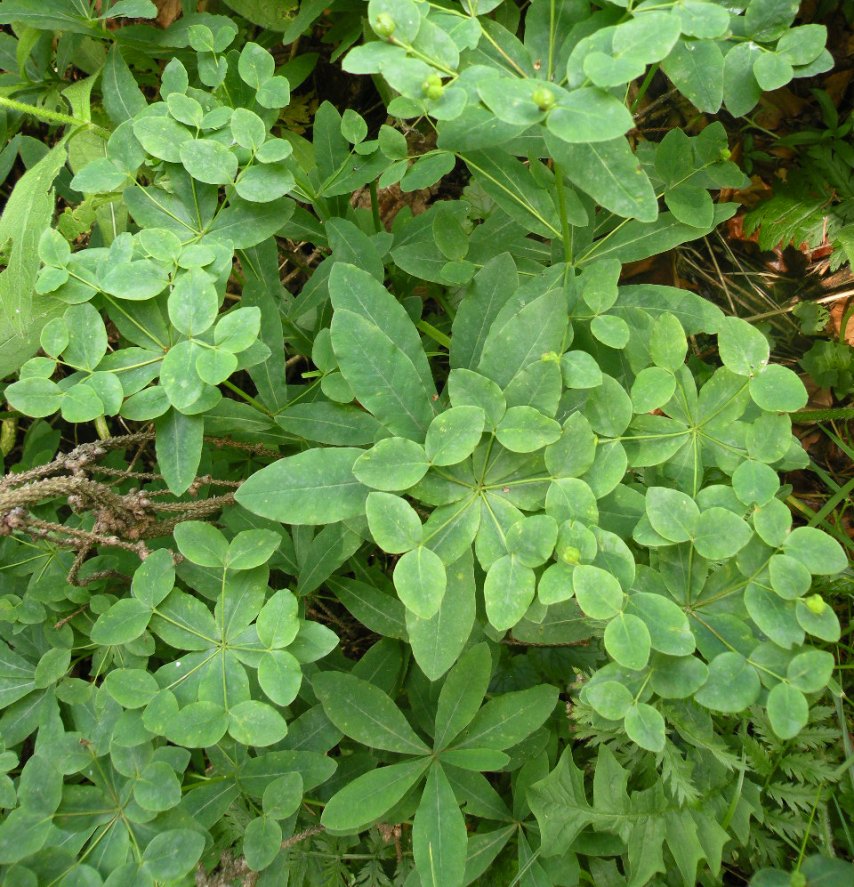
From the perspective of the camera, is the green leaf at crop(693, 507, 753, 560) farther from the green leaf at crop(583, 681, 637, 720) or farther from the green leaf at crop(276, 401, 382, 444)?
the green leaf at crop(276, 401, 382, 444)

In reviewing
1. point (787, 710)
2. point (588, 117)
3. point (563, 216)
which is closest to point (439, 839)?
point (787, 710)

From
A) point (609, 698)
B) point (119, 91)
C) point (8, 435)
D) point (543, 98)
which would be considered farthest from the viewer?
point (8, 435)

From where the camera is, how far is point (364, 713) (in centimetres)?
192

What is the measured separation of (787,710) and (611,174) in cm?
110

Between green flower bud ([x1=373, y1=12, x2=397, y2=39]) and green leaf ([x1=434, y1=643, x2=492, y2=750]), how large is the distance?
137 centimetres

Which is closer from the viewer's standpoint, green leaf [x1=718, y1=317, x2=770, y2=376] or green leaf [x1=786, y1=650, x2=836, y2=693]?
green leaf [x1=786, y1=650, x2=836, y2=693]

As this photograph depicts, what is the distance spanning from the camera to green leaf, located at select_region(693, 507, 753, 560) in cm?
154

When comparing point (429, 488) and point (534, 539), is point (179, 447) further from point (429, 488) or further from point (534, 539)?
point (534, 539)

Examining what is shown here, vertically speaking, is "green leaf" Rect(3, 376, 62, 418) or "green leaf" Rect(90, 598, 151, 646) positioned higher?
"green leaf" Rect(3, 376, 62, 418)

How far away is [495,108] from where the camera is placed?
1.34 meters

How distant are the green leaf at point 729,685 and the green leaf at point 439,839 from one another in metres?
0.67

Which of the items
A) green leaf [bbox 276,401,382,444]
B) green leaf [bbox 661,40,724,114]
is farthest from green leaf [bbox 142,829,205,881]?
green leaf [bbox 661,40,724,114]

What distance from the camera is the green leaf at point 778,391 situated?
1585mm

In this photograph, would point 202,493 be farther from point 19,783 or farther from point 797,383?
point 797,383
